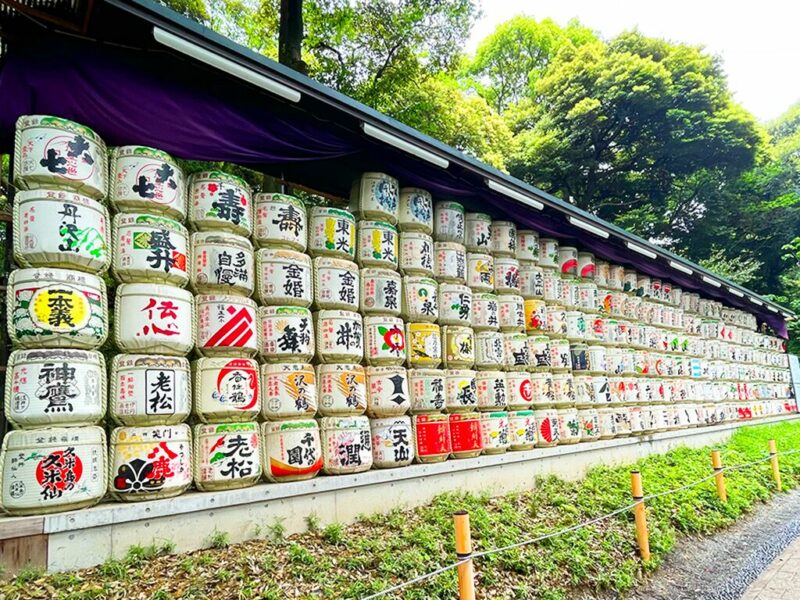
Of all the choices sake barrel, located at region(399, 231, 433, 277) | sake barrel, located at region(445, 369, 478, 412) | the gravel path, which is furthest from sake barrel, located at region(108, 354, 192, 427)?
the gravel path

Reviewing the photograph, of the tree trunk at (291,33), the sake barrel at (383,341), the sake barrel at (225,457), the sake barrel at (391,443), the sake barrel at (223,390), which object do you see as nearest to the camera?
the sake barrel at (225,457)

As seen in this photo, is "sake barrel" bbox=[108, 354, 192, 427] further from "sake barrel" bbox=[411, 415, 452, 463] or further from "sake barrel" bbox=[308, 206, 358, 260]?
"sake barrel" bbox=[411, 415, 452, 463]

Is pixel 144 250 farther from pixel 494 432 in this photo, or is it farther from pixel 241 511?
pixel 494 432

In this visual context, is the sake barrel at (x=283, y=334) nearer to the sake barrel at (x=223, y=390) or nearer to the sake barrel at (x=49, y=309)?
the sake barrel at (x=223, y=390)

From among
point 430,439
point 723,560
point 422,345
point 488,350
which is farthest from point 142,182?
point 723,560

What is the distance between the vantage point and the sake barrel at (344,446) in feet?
14.5

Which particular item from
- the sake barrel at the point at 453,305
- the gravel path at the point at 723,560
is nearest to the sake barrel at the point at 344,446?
the sake barrel at the point at 453,305

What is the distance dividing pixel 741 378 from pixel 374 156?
11.6m

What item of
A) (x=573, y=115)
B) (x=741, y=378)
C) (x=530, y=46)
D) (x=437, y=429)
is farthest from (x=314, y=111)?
(x=530, y=46)

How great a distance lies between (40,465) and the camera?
3100 mm

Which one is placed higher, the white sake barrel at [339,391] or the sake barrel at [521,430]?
the white sake barrel at [339,391]

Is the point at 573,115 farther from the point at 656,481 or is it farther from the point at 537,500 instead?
the point at 537,500

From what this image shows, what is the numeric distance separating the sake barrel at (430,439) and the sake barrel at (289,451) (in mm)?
1183

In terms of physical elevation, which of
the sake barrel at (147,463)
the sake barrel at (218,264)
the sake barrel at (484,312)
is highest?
the sake barrel at (218,264)
